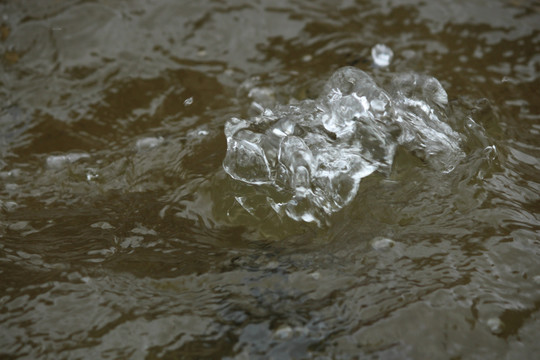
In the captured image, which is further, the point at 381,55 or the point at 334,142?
the point at 381,55

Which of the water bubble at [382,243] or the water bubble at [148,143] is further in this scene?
the water bubble at [148,143]

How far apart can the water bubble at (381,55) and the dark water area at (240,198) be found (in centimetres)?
4

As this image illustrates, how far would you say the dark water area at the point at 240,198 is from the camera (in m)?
1.54

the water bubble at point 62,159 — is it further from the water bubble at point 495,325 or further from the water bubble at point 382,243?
the water bubble at point 495,325

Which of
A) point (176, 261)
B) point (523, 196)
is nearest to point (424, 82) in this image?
point (523, 196)

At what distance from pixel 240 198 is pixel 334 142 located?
1.40ft

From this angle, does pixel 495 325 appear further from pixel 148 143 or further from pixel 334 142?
pixel 148 143

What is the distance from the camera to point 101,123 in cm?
262

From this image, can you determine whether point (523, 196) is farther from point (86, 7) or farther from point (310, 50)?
point (86, 7)

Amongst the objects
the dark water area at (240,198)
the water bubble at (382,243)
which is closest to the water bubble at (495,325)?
the dark water area at (240,198)

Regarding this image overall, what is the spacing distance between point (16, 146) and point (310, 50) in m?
1.47

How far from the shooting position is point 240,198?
2.03m

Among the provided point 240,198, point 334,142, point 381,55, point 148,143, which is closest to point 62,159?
point 148,143

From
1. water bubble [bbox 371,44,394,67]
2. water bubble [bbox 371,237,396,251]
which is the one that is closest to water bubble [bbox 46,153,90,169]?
water bubble [bbox 371,237,396,251]
